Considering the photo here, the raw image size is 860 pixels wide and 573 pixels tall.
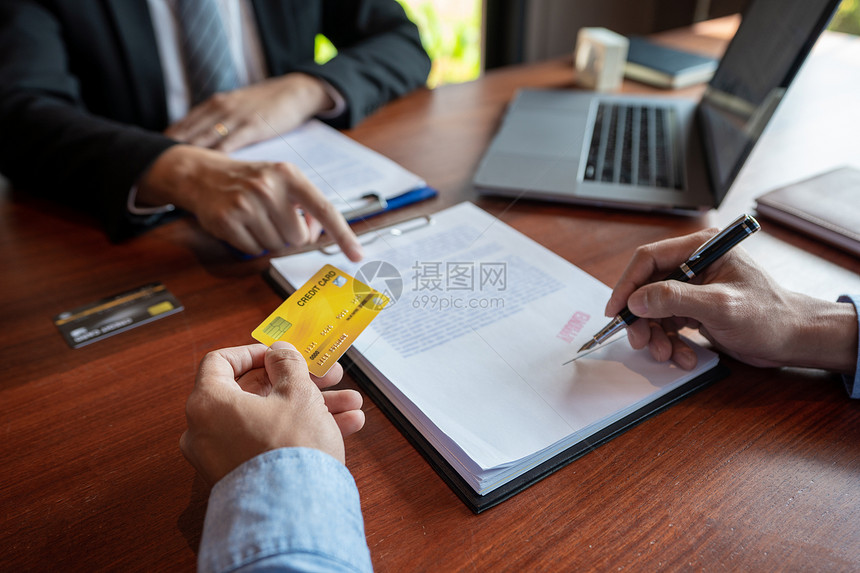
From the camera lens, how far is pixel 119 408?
52cm

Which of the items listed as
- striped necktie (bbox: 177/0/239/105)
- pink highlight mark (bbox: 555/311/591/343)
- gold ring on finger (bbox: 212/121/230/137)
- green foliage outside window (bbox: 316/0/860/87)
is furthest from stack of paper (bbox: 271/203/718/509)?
green foliage outside window (bbox: 316/0/860/87)

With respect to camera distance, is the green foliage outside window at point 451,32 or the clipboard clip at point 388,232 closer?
the clipboard clip at point 388,232

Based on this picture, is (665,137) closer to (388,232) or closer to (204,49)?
(388,232)

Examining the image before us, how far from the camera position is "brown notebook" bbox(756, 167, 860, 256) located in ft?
2.42

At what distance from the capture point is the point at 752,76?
0.88 meters

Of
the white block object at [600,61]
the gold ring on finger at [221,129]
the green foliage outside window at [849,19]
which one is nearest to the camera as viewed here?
the gold ring on finger at [221,129]

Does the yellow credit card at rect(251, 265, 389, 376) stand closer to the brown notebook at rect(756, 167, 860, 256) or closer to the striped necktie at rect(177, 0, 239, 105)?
the brown notebook at rect(756, 167, 860, 256)

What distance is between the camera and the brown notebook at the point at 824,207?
737 millimetres

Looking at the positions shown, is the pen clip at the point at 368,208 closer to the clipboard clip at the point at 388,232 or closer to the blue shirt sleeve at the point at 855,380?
the clipboard clip at the point at 388,232

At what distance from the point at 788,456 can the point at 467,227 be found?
16.8 inches

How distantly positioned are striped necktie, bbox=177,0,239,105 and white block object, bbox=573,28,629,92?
2.56 ft

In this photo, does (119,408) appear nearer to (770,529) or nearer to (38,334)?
(38,334)

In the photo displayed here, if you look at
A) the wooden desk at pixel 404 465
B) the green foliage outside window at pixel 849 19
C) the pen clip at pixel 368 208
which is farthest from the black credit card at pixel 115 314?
the green foliage outside window at pixel 849 19

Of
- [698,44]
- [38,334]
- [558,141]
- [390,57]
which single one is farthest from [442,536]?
[698,44]
